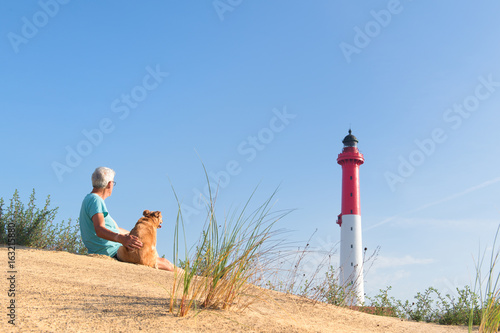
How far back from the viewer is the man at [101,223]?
5.15 meters

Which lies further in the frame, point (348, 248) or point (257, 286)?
point (348, 248)

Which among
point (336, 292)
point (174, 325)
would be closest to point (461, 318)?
point (336, 292)

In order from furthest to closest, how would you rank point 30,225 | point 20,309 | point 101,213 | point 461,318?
point 30,225 → point 461,318 → point 101,213 → point 20,309

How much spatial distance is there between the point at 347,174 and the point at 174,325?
74.7ft

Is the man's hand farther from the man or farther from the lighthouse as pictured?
the lighthouse

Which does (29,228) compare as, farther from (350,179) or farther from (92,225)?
(350,179)

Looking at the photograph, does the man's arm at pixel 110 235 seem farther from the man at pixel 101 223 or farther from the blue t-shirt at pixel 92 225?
the blue t-shirt at pixel 92 225

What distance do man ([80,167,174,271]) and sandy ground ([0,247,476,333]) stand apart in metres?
0.32

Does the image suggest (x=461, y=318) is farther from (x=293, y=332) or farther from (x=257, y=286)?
(x=293, y=332)

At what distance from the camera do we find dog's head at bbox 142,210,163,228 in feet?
18.4

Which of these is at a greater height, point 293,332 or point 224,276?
point 224,276

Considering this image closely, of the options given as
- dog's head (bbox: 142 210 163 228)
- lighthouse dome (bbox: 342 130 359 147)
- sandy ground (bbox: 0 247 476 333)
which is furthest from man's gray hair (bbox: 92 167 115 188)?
lighthouse dome (bbox: 342 130 359 147)

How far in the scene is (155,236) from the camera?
5.55 metres

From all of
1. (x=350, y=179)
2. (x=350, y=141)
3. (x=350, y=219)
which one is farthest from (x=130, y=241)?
(x=350, y=141)
